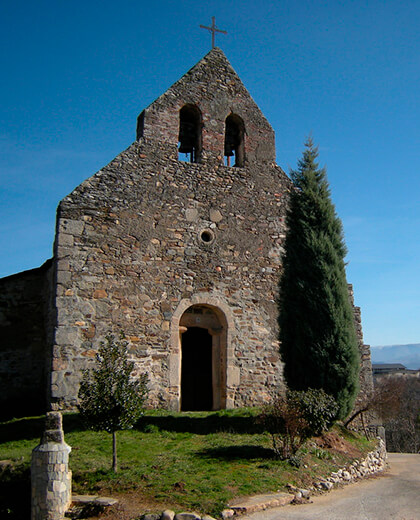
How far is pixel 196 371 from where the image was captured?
49.8 feet

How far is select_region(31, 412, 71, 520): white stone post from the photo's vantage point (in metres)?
7.54

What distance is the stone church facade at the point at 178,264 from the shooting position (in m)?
12.6

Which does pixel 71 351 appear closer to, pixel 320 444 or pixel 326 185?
pixel 320 444

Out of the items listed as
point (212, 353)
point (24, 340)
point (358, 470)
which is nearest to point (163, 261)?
point (212, 353)

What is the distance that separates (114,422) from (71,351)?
3.62 meters

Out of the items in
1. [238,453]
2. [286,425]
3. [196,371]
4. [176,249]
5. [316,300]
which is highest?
[176,249]

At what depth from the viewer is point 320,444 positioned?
11.8 metres

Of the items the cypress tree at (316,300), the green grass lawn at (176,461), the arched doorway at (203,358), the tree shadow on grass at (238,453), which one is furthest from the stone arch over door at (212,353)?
the tree shadow on grass at (238,453)

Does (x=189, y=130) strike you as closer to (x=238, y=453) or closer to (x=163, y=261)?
(x=163, y=261)

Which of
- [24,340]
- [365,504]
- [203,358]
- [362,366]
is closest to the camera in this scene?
[365,504]

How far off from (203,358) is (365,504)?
749 cm

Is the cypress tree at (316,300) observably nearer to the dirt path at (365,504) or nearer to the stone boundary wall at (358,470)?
the stone boundary wall at (358,470)

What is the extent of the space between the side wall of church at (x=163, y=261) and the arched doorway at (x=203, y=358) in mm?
444

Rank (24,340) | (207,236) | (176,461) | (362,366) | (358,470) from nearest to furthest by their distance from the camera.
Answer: (176,461) < (358,470) < (24,340) < (207,236) < (362,366)
